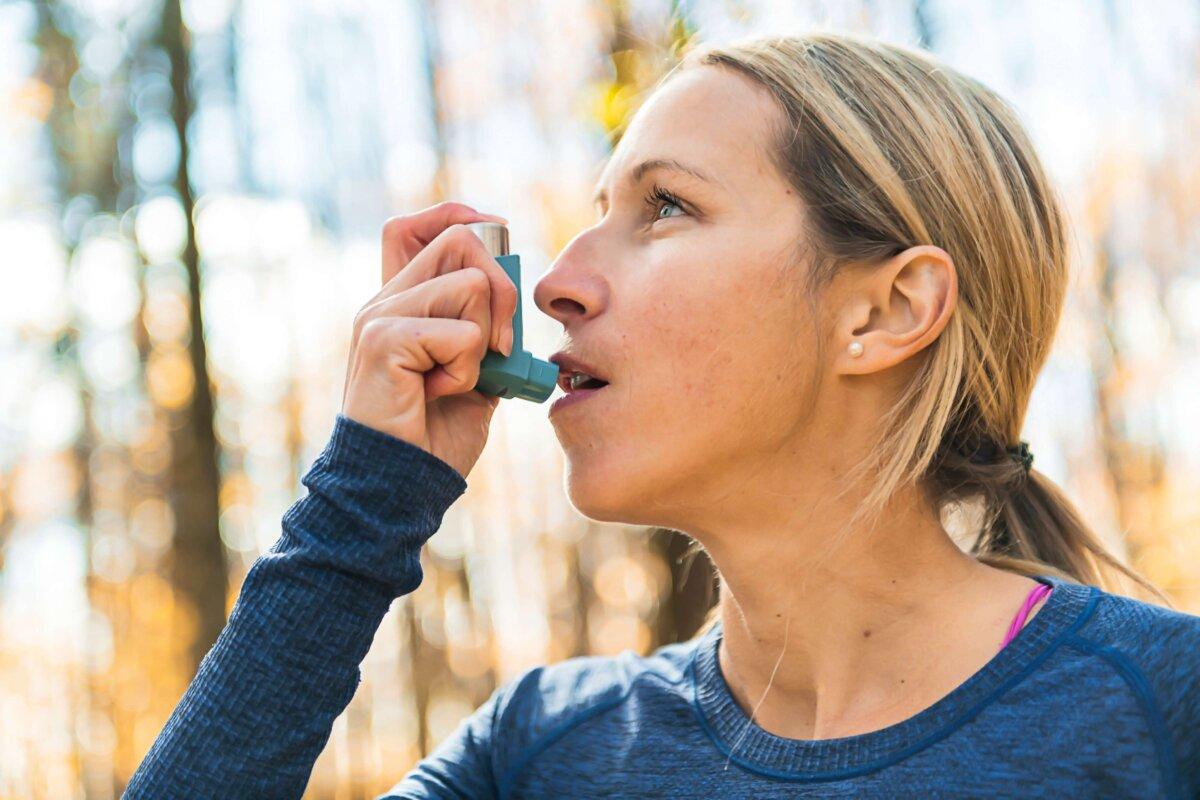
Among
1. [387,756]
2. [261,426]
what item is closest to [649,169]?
[387,756]

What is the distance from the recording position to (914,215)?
168 cm

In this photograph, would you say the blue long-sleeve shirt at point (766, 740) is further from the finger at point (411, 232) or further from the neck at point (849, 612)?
the finger at point (411, 232)

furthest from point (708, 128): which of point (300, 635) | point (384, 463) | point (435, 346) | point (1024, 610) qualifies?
point (300, 635)

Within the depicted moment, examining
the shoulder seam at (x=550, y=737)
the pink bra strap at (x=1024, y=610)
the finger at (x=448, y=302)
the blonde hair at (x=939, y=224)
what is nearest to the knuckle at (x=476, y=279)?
the finger at (x=448, y=302)

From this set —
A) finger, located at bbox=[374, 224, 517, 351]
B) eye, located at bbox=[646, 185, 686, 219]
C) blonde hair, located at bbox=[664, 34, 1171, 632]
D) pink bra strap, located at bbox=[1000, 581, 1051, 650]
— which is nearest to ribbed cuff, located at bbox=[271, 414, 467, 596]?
finger, located at bbox=[374, 224, 517, 351]

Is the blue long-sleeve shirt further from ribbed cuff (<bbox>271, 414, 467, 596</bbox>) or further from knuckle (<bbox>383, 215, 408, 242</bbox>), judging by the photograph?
knuckle (<bbox>383, 215, 408, 242</bbox>)

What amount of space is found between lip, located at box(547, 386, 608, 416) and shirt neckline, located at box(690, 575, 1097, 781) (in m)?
0.54

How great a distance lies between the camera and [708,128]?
1719 mm

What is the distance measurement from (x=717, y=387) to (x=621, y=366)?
0.47 feet

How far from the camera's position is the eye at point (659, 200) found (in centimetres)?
170

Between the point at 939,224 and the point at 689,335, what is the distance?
44cm

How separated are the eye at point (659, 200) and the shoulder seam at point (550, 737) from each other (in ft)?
2.50

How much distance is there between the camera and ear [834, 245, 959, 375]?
5.46ft

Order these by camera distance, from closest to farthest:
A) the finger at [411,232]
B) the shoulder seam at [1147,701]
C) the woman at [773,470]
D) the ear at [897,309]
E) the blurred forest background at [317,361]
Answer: the shoulder seam at [1147,701] < the woman at [773,470] < the ear at [897,309] < the finger at [411,232] < the blurred forest background at [317,361]
